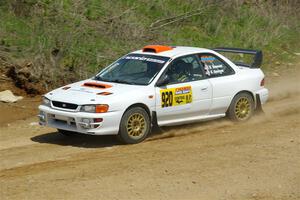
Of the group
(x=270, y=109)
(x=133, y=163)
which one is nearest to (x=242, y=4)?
(x=270, y=109)

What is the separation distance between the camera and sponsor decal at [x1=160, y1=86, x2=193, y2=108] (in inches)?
447

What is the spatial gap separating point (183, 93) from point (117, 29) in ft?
22.2

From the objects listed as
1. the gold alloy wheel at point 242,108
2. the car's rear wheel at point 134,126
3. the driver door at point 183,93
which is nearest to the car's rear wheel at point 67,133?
the car's rear wheel at point 134,126

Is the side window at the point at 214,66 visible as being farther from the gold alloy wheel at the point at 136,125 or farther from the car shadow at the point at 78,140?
the car shadow at the point at 78,140

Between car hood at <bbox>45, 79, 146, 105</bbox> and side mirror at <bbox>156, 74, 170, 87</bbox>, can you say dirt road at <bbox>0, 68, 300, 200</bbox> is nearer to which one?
car hood at <bbox>45, 79, 146, 105</bbox>

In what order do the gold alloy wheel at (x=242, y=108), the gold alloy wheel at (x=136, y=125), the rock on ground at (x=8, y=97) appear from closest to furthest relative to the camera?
the gold alloy wheel at (x=136, y=125), the gold alloy wheel at (x=242, y=108), the rock on ground at (x=8, y=97)

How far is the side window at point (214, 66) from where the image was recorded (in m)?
12.2

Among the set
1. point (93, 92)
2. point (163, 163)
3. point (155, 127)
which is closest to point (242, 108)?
point (155, 127)

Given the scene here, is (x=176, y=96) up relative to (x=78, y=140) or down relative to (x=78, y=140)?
up

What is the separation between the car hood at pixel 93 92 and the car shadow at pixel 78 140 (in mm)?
844

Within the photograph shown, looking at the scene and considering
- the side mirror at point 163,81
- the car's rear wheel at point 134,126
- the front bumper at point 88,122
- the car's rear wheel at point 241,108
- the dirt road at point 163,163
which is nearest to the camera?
the dirt road at point 163,163

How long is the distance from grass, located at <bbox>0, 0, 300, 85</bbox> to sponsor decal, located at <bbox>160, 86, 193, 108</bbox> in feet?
15.0

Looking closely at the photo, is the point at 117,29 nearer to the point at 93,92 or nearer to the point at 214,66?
the point at 214,66

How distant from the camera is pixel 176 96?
11.5m
